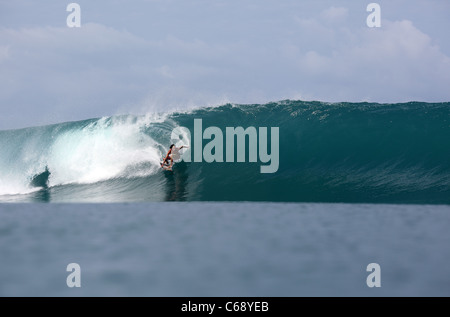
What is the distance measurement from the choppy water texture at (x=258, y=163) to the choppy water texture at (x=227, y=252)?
3.32 m

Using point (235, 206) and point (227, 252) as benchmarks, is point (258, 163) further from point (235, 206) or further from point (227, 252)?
point (227, 252)

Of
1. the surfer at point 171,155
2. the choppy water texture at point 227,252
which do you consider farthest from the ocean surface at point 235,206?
the surfer at point 171,155

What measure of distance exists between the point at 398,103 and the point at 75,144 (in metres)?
12.8

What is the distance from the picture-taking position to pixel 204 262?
5707mm

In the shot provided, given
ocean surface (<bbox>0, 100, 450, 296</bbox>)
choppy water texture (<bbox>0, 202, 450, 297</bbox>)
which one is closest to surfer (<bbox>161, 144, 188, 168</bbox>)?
ocean surface (<bbox>0, 100, 450, 296</bbox>)

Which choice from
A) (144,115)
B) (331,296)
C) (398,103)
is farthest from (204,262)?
(398,103)

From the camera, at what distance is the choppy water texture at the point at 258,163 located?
13367 millimetres

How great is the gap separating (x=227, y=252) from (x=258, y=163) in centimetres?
989

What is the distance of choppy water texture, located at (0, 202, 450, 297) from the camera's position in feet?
15.9

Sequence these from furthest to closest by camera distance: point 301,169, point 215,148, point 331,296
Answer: point 215,148 → point 301,169 → point 331,296

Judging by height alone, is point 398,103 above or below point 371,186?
above

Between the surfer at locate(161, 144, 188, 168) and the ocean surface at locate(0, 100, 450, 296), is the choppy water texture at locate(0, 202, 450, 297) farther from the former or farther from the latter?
the surfer at locate(161, 144, 188, 168)

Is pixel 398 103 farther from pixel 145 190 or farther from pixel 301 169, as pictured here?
pixel 145 190

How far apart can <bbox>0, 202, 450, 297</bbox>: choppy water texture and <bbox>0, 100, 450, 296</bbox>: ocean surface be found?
2 centimetres
